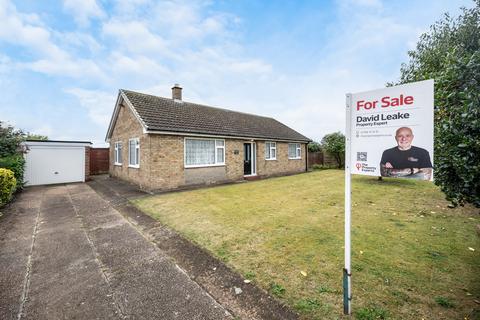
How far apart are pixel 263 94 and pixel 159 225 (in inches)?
710

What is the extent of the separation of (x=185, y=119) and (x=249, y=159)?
551 cm

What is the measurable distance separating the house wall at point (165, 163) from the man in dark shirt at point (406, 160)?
10.1 m

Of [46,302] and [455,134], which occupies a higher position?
[455,134]

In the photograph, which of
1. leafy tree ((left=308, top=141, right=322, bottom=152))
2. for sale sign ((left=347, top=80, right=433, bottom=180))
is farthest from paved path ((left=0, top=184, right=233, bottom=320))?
leafy tree ((left=308, top=141, right=322, bottom=152))

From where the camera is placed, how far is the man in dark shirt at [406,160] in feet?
6.92

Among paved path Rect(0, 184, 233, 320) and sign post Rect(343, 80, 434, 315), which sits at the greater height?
sign post Rect(343, 80, 434, 315)

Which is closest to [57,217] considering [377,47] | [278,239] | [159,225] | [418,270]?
[159,225]

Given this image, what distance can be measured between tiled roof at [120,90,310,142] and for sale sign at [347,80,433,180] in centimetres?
977

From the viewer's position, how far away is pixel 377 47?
424 inches

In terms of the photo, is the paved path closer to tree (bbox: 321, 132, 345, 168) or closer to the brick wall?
the brick wall

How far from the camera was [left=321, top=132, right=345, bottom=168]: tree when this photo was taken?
21.5 meters

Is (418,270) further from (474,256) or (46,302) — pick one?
(46,302)

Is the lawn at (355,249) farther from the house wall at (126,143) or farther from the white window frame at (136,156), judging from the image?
the white window frame at (136,156)

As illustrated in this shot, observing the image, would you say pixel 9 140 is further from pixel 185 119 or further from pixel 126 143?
pixel 185 119
